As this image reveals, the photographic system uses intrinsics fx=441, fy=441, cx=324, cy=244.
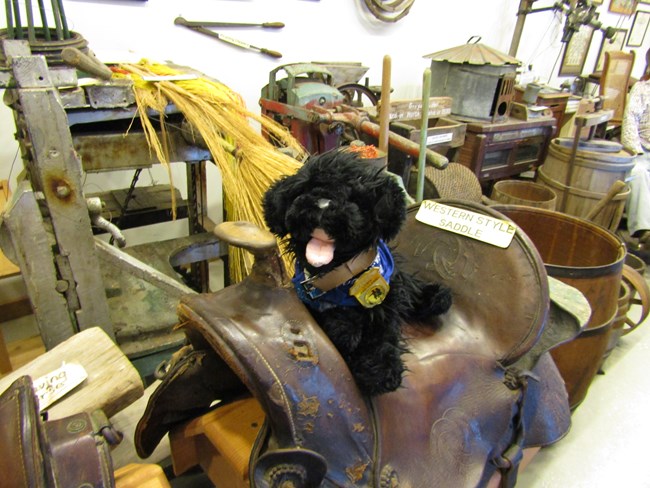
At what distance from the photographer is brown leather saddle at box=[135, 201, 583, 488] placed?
2.10 ft

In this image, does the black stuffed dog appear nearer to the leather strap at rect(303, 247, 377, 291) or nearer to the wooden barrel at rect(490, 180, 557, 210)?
the leather strap at rect(303, 247, 377, 291)

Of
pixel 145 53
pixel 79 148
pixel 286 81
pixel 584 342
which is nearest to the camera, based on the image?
pixel 79 148

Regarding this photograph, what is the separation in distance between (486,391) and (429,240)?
14.0 inches

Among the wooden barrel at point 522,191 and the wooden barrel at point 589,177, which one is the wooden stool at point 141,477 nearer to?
the wooden barrel at point 522,191

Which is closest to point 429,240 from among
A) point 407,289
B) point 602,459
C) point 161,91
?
point 407,289

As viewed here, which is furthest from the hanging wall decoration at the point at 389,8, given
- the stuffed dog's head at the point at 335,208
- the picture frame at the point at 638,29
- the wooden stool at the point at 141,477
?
the picture frame at the point at 638,29

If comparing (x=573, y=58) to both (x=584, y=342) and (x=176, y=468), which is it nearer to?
(x=584, y=342)

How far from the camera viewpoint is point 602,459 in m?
1.58

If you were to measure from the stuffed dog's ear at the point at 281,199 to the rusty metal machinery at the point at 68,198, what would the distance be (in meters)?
0.57

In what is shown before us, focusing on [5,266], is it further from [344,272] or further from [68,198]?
[344,272]

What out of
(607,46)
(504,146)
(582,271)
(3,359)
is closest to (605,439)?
(582,271)

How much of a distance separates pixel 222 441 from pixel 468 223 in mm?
689

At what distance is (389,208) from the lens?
2.28 feet

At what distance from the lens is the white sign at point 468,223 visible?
3.16 feet
